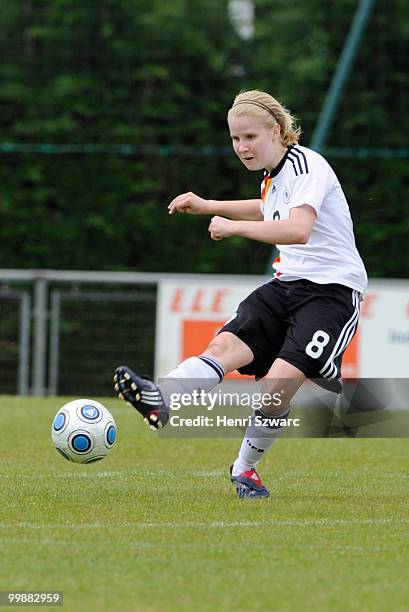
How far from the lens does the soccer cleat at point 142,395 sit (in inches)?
211

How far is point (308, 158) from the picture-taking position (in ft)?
20.0

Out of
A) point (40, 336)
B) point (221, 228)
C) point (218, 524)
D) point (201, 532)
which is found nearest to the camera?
point (201, 532)

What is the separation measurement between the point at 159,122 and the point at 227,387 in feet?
18.0

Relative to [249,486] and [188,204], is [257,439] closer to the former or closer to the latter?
[249,486]

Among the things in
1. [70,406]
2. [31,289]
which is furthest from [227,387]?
[70,406]

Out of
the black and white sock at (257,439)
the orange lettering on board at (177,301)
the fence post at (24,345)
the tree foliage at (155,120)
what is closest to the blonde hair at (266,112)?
the black and white sock at (257,439)

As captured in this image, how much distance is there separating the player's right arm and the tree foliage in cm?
997

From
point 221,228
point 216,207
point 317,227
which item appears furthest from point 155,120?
point 221,228

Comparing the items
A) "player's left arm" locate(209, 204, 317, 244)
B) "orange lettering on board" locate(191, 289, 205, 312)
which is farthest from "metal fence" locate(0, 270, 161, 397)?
"player's left arm" locate(209, 204, 317, 244)

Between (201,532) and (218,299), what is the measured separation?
26.6 feet

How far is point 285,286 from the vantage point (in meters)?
6.12

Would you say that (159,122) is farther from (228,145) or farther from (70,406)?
(70,406)

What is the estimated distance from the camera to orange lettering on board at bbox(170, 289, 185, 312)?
1317 cm

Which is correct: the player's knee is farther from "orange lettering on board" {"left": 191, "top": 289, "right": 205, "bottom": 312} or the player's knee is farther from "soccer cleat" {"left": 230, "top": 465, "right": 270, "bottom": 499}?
"orange lettering on board" {"left": 191, "top": 289, "right": 205, "bottom": 312}
